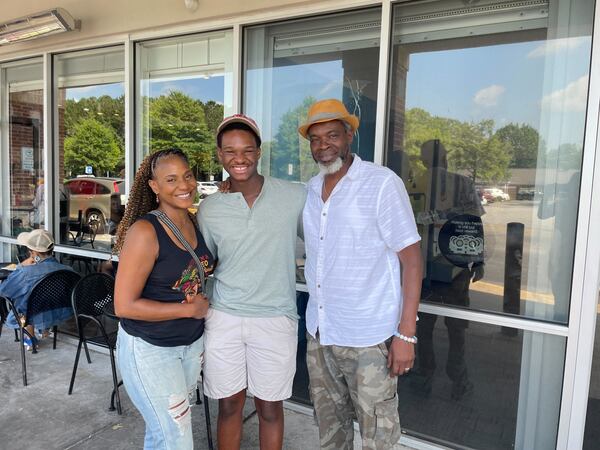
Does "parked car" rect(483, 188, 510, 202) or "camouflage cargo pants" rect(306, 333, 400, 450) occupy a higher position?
"parked car" rect(483, 188, 510, 202)

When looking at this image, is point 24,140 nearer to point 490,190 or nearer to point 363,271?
point 363,271

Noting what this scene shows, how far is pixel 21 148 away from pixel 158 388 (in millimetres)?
3909

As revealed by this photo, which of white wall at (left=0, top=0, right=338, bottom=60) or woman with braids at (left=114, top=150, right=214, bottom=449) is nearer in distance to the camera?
woman with braids at (left=114, top=150, right=214, bottom=449)

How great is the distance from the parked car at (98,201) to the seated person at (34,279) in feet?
1.70

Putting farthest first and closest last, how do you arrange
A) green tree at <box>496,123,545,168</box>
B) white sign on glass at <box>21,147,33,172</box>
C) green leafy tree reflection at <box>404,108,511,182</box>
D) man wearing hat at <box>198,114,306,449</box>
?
1. white sign on glass at <box>21,147,33,172</box>
2. green leafy tree reflection at <box>404,108,511,182</box>
3. green tree at <box>496,123,545,168</box>
4. man wearing hat at <box>198,114,306,449</box>

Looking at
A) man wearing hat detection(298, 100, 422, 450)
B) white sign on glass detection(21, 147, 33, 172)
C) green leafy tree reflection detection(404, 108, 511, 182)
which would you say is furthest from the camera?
white sign on glass detection(21, 147, 33, 172)

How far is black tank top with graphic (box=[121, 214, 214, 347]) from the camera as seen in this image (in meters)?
1.67

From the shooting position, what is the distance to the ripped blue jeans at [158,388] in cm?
168

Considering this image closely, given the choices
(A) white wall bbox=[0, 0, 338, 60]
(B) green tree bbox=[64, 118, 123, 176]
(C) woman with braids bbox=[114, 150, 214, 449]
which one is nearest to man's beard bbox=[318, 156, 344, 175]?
(C) woman with braids bbox=[114, 150, 214, 449]

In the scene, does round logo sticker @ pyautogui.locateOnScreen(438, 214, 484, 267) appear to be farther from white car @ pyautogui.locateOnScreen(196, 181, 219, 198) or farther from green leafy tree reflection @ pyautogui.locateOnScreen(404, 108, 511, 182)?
white car @ pyautogui.locateOnScreen(196, 181, 219, 198)

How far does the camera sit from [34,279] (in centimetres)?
336

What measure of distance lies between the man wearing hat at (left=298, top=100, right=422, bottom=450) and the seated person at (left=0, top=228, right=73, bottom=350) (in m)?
2.41

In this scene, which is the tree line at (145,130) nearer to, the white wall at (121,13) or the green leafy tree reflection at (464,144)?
the white wall at (121,13)

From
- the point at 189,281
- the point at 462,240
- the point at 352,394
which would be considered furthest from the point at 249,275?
the point at 462,240
